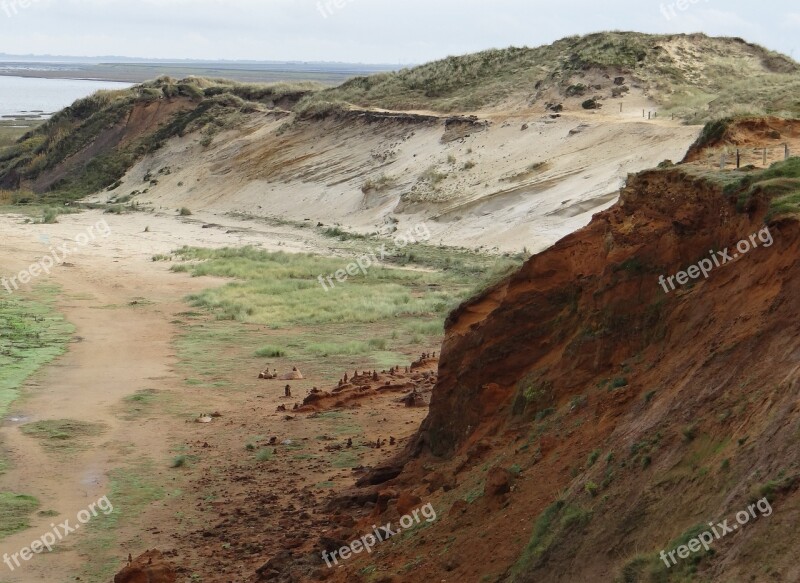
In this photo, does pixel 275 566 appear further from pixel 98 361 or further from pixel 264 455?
pixel 98 361

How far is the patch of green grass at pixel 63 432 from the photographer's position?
14.1 meters

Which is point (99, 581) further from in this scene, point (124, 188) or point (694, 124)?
point (124, 188)

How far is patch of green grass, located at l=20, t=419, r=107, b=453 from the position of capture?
14.1 m

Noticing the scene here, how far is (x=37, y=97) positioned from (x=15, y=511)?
151981 mm

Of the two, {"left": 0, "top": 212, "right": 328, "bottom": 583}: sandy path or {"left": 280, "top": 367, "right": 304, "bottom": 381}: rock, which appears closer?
{"left": 0, "top": 212, "right": 328, "bottom": 583}: sandy path

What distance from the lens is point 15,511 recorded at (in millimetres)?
11477

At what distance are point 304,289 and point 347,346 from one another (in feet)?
24.4

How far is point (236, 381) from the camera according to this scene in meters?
18.1

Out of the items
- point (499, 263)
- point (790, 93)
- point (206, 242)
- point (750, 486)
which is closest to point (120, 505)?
point (750, 486)

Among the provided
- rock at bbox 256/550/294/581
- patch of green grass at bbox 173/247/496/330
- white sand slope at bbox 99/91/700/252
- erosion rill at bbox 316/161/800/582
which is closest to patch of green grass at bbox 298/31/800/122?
white sand slope at bbox 99/91/700/252

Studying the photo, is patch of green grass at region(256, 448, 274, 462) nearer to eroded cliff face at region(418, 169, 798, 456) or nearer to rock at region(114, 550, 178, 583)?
eroded cliff face at region(418, 169, 798, 456)

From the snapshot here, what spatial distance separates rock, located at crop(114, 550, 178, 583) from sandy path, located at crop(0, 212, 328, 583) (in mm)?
1061

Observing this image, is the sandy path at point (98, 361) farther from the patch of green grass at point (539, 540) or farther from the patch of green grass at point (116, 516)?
the patch of green grass at point (539, 540)

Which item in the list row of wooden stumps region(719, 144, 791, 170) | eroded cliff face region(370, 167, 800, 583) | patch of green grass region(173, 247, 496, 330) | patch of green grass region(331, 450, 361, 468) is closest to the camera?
eroded cliff face region(370, 167, 800, 583)
